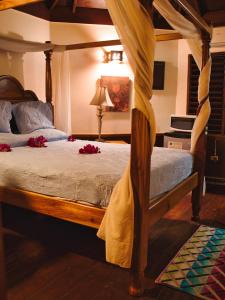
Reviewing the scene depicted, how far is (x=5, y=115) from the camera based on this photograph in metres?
3.65

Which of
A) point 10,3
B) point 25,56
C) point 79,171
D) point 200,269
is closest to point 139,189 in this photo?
point 79,171

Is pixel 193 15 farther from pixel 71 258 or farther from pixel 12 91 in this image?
pixel 12 91

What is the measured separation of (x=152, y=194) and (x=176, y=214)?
4.43 ft

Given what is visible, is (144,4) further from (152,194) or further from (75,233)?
(75,233)

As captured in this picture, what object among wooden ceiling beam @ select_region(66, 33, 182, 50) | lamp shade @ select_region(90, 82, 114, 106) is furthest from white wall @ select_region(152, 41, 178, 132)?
wooden ceiling beam @ select_region(66, 33, 182, 50)

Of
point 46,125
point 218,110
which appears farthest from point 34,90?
point 218,110

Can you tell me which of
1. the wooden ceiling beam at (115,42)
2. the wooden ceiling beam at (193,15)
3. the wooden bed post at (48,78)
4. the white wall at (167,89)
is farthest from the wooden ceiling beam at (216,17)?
the wooden bed post at (48,78)

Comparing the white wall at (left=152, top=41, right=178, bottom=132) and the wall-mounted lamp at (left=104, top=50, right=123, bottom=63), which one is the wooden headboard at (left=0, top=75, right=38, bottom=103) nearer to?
the wall-mounted lamp at (left=104, top=50, right=123, bottom=63)

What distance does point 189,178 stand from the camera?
2.97 m

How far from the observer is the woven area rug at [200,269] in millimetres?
2000

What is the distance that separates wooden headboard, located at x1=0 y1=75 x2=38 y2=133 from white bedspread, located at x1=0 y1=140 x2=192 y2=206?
1212 millimetres

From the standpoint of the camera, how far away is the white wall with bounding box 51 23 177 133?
469 centimetres

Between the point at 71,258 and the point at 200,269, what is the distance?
102 cm

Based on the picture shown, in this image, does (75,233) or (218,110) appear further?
(218,110)
